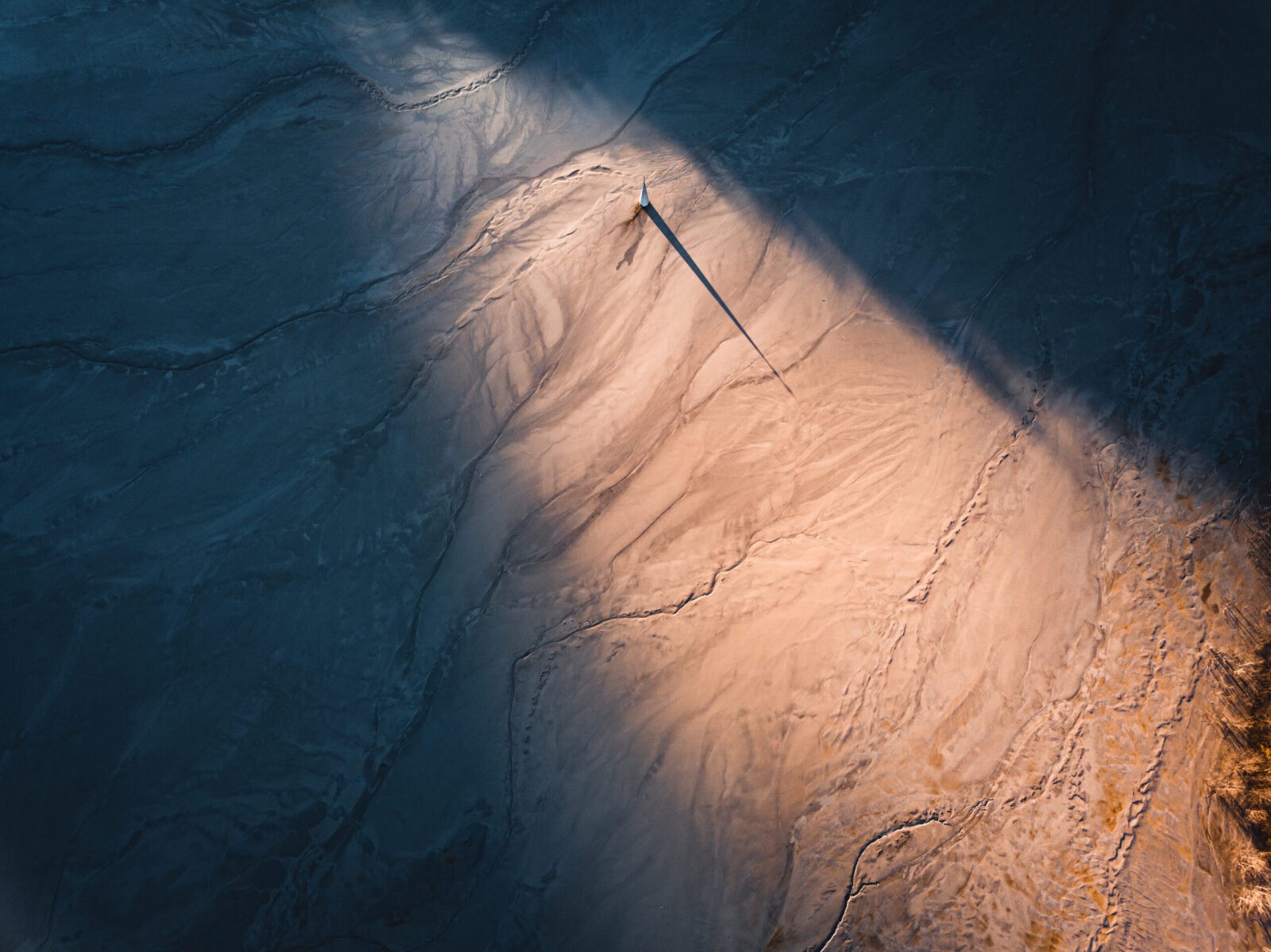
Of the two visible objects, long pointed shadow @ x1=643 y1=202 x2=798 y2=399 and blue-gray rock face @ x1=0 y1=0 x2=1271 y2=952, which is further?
long pointed shadow @ x1=643 y1=202 x2=798 y2=399

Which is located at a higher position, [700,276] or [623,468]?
[700,276]

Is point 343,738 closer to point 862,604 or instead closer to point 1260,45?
point 862,604

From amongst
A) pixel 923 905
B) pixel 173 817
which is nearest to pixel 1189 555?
pixel 923 905

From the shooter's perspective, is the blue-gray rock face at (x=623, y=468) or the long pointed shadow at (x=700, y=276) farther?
the long pointed shadow at (x=700, y=276)
